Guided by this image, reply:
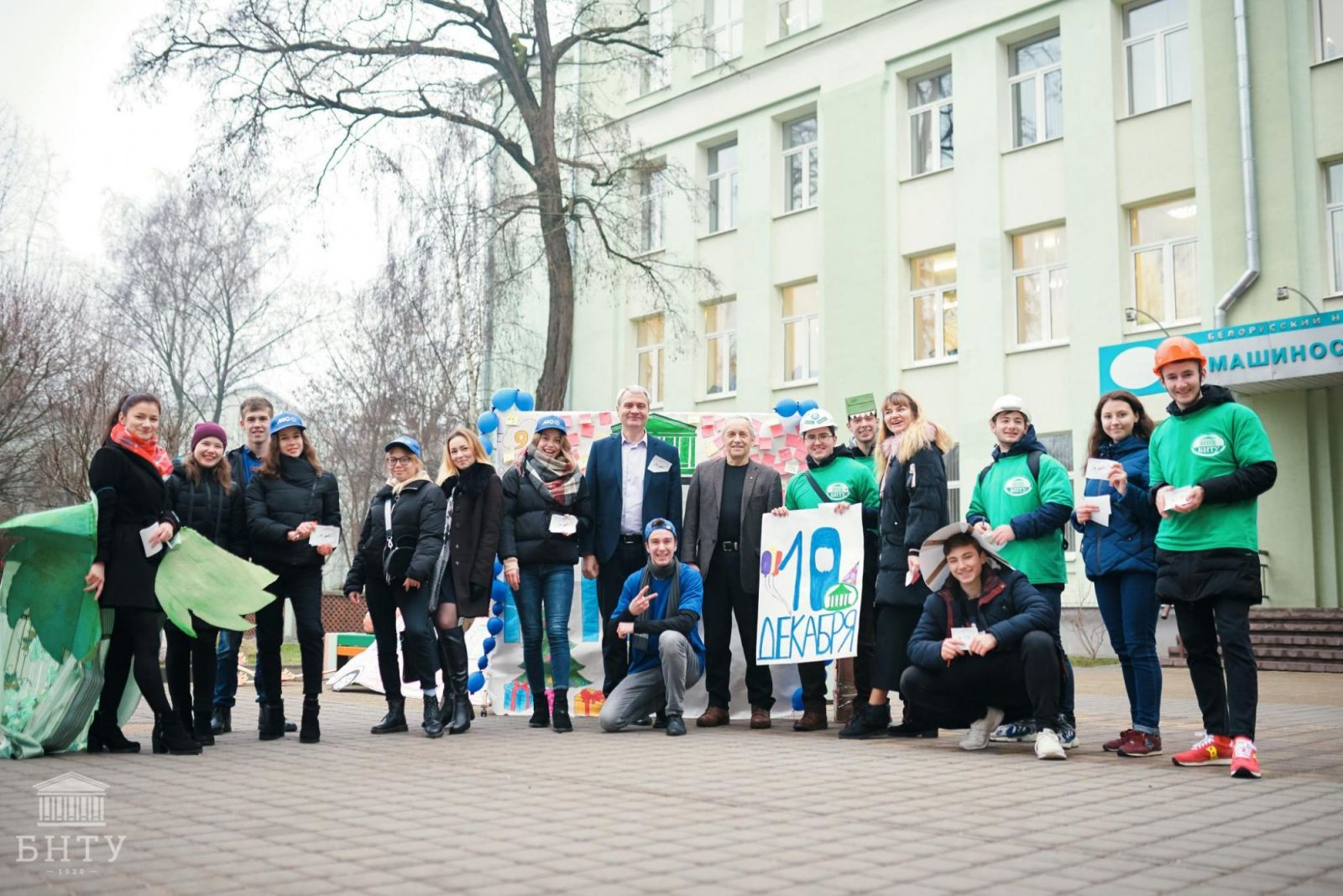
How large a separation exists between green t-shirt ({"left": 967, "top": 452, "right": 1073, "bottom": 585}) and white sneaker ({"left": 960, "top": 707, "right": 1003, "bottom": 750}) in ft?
2.64

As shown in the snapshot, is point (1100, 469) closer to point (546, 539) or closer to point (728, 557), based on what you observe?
point (728, 557)

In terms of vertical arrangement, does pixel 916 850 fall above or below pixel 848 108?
below

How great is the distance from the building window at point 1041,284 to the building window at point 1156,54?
2.48 metres

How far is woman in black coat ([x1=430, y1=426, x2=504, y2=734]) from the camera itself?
8445 mm

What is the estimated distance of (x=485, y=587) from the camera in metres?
8.46

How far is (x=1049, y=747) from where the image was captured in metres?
6.80

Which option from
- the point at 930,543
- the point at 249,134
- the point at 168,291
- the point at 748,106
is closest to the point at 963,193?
the point at 748,106

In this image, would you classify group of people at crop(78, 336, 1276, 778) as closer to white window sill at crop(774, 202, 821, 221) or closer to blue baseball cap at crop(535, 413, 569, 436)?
blue baseball cap at crop(535, 413, 569, 436)

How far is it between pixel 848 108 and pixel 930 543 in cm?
1878

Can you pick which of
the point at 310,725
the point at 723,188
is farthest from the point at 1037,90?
the point at 310,725

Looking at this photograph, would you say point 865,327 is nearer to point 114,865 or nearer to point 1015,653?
point 1015,653

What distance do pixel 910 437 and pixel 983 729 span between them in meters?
1.87

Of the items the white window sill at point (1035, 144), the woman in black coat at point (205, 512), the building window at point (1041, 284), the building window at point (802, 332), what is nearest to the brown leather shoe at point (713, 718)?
the woman in black coat at point (205, 512)

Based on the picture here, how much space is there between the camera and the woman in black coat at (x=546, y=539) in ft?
28.6
